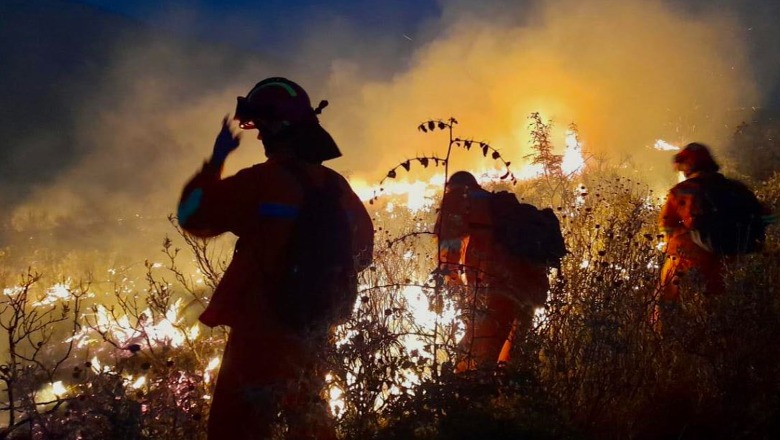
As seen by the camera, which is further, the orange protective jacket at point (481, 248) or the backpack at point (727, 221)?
the backpack at point (727, 221)

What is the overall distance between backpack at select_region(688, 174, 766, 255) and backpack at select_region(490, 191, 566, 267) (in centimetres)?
154

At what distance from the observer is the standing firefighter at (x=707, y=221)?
13.4 feet

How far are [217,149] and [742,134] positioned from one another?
20712 mm

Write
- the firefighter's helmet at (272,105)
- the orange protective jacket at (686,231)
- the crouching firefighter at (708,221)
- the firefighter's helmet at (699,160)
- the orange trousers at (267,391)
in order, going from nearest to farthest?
the orange trousers at (267,391), the firefighter's helmet at (272,105), the crouching firefighter at (708,221), the orange protective jacket at (686,231), the firefighter's helmet at (699,160)

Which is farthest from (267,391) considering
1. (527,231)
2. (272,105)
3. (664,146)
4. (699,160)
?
(664,146)

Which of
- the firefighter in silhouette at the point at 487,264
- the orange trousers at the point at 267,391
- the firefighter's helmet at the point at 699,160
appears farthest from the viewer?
the firefighter's helmet at the point at 699,160

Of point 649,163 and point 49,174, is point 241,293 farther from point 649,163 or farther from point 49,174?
point 49,174

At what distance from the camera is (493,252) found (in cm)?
367

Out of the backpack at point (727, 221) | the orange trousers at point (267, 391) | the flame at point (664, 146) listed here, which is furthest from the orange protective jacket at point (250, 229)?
the flame at point (664, 146)

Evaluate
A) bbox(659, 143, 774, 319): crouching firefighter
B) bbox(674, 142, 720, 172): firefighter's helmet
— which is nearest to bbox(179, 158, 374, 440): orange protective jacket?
bbox(659, 143, 774, 319): crouching firefighter

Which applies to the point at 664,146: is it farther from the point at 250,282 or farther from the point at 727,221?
the point at 250,282

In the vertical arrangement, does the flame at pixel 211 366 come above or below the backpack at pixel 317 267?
below

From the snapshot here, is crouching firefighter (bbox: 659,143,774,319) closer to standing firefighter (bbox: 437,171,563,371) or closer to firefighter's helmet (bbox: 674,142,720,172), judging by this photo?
firefighter's helmet (bbox: 674,142,720,172)

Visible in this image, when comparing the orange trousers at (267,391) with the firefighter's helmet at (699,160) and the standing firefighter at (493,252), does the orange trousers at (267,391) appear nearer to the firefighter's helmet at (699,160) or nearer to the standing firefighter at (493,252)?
the standing firefighter at (493,252)
